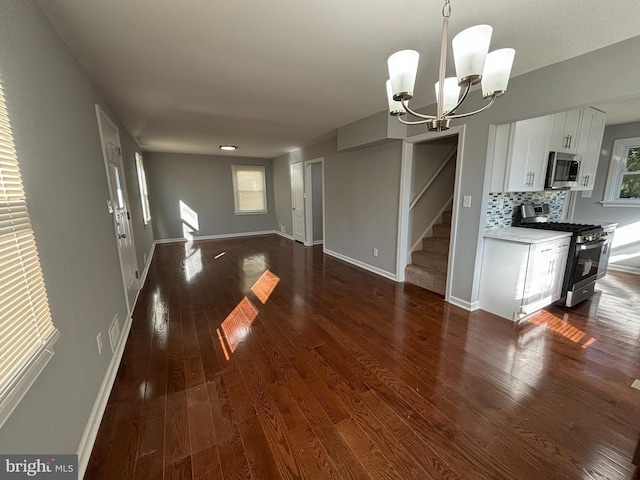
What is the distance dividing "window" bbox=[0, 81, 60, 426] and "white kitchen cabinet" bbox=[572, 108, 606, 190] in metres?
5.04

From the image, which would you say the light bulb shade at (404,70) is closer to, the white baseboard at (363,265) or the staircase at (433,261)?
the staircase at (433,261)

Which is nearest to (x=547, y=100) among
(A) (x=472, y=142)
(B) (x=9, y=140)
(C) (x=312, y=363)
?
(A) (x=472, y=142)

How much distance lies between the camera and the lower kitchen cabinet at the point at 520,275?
102 inches

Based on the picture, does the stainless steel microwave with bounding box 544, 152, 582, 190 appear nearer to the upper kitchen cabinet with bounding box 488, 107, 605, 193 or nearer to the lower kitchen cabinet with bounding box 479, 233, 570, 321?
the upper kitchen cabinet with bounding box 488, 107, 605, 193

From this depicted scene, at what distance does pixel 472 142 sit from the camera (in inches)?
107

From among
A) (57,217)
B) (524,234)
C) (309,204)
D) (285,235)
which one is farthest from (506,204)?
(285,235)

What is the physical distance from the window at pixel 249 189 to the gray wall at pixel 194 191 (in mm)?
134

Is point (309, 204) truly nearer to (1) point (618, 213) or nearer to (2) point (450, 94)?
(2) point (450, 94)

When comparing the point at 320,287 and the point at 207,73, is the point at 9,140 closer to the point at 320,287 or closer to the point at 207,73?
the point at 207,73

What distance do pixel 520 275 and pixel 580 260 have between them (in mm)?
983

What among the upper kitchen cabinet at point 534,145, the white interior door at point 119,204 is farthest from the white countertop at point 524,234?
the white interior door at point 119,204

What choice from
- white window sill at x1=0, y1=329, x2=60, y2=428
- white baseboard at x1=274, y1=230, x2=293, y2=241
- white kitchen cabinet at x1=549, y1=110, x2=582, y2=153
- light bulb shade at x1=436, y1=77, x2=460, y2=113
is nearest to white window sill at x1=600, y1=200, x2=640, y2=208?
white kitchen cabinet at x1=549, y1=110, x2=582, y2=153

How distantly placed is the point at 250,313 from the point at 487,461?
7.44 feet

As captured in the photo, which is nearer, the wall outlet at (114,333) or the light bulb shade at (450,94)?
the light bulb shade at (450,94)
